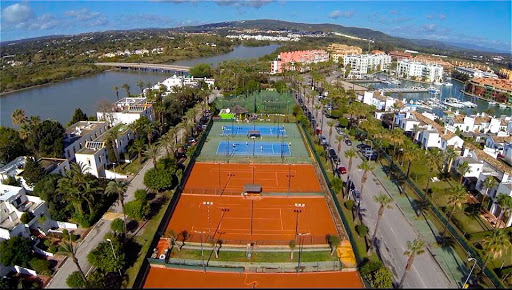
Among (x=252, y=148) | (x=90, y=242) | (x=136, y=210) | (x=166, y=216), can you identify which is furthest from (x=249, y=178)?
(x=90, y=242)

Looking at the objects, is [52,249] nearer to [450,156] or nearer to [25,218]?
[25,218]

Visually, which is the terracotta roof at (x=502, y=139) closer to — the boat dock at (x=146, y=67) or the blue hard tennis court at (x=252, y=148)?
the blue hard tennis court at (x=252, y=148)

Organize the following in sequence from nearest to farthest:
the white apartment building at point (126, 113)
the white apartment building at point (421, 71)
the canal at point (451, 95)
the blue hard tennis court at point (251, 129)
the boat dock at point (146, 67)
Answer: the white apartment building at point (126, 113)
the blue hard tennis court at point (251, 129)
the canal at point (451, 95)
the white apartment building at point (421, 71)
the boat dock at point (146, 67)

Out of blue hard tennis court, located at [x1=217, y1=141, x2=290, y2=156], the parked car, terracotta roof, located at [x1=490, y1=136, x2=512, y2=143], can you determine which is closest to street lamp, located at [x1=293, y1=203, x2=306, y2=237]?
blue hard tennis court, located at [x1=217, y1=141, x2=290, y2=156]

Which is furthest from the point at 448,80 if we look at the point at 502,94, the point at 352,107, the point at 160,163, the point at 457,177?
the point at 160,163

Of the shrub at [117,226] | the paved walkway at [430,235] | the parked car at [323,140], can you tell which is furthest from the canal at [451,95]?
the shrub at [117,226]
